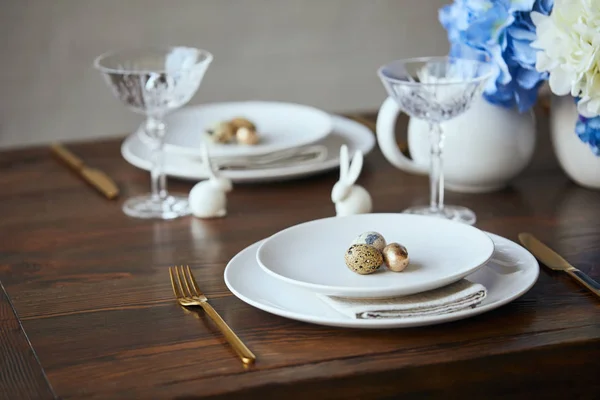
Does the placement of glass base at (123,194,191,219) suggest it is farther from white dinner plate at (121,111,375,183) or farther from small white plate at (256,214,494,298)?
small white plate at (256,214,494,298)

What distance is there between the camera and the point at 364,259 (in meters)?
0.85

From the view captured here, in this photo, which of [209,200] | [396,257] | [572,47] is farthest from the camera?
[209,200]

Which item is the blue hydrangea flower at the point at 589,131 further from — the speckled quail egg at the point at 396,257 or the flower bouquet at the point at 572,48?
the speckled quail egg at the point at 396,257

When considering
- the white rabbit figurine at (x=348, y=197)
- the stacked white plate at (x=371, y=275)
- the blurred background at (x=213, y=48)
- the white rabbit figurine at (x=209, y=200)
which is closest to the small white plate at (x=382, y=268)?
the stacked white plate at (x=371, y=275)

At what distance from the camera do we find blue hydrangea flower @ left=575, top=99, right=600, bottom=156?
1.11 metres

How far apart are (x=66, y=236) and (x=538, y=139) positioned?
0.82 meters

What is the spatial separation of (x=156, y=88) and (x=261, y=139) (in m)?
0.28

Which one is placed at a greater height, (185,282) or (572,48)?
(572,48)

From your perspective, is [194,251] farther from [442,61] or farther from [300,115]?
[300,115]

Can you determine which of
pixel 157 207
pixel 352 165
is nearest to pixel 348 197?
pixel 352 165

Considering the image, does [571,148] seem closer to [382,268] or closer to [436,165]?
[436,165]

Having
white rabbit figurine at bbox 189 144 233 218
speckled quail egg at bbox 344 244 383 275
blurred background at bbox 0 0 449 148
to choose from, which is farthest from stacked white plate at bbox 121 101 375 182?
blurred background at bbox 0 0 449 148

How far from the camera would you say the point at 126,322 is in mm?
828

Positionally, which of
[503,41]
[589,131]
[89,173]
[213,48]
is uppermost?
[503,41]
